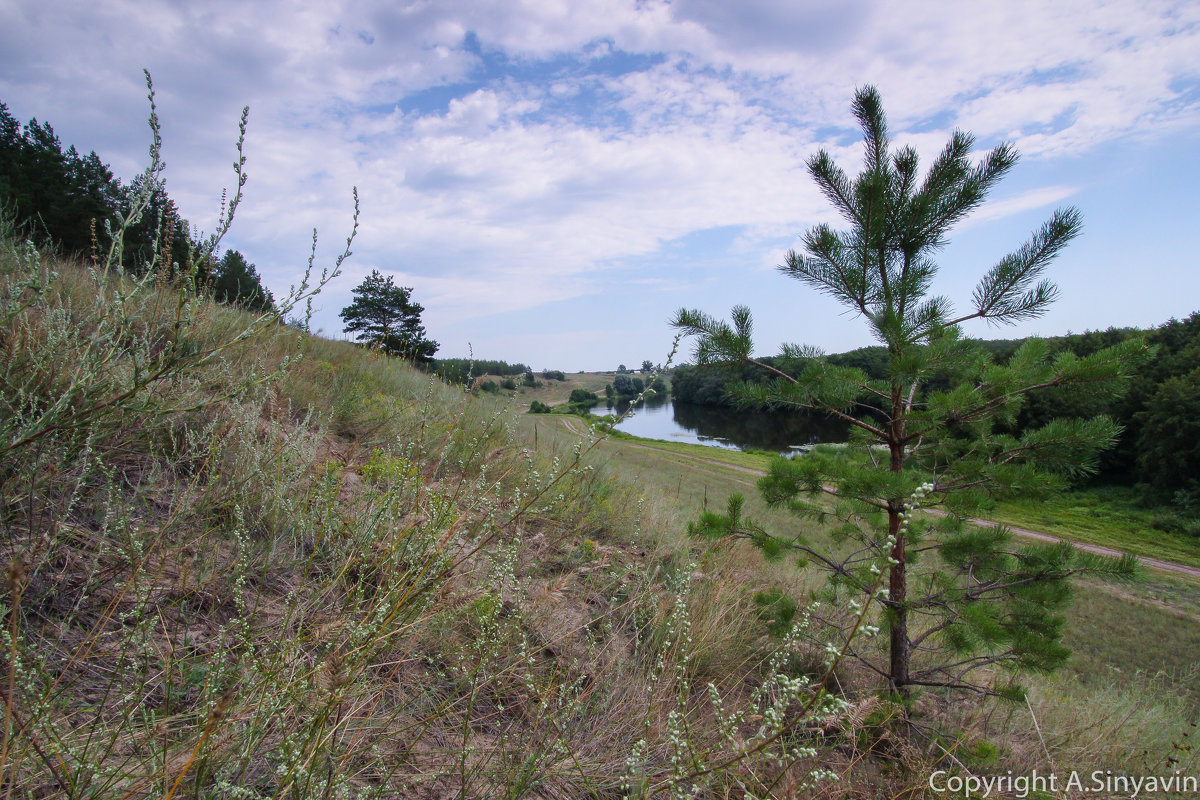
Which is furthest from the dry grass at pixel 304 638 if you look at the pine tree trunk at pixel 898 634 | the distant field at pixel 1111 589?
the distant field at pixel 1111 589

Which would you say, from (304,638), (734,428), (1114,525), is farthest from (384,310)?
(734,428)

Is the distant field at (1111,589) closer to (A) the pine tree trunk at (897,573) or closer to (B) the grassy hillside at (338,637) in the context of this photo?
(A) the pine tree trunk at (897,573)

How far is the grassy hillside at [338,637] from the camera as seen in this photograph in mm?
1604

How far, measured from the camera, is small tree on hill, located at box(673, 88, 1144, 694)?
3.43m

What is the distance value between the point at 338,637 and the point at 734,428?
54.6 m

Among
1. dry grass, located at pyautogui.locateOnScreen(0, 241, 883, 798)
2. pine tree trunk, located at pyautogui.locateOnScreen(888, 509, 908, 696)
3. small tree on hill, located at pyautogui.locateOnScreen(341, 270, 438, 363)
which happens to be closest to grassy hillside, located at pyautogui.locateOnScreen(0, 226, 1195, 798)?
dry grass, located at pyautogui.locateOnScreen(0, 241, 883, 798)

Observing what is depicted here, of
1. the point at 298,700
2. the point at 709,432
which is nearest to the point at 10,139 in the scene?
the point at 298,700

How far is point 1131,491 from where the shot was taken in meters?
22.8

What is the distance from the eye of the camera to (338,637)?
2.07m

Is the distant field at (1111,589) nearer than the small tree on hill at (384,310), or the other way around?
the distant field at (1111,589)

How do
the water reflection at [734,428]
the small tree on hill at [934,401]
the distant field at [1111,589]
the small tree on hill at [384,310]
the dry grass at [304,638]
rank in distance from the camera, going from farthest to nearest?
the water reflection at [734,428], the small tree on hill at [384,310], the distant field at [1111,589], the small tree on hill at [934,401], the dry grass at [304,638]

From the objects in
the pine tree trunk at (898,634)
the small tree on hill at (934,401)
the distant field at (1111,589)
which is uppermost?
the small tree on hill at (934,401)

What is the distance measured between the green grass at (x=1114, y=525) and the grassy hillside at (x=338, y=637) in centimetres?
1526

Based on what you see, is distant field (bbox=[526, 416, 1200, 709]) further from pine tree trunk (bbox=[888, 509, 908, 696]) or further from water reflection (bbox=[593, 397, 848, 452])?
water reflection (bbox=[593, 397, 848, 452])
